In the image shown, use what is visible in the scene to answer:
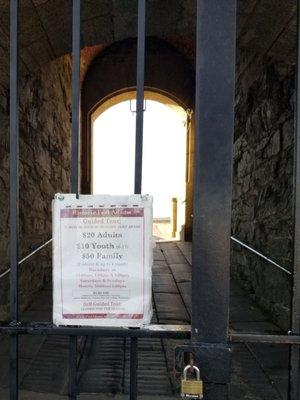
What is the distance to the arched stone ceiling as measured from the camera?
193 centimetres

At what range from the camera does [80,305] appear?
1.09 meters

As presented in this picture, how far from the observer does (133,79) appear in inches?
292

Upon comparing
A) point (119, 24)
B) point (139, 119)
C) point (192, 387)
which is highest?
point (119, 24)

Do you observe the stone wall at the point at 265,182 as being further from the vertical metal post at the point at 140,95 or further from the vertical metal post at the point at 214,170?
the vertical metal post at the point at 140,95

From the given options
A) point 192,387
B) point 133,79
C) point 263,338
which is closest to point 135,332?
point 192,387

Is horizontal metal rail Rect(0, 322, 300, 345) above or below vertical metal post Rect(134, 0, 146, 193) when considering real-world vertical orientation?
below

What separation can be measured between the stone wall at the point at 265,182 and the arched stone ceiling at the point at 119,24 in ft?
1.65

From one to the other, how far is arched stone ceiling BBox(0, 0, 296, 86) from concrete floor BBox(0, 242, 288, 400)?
5.37 feet

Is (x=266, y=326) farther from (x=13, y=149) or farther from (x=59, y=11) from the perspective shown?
(x=59, y=11)

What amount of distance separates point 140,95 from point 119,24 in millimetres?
1442

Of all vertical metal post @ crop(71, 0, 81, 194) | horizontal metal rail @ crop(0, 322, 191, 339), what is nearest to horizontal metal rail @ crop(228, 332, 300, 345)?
horizontal metal rail @ crop(0, 322, 191, 339)

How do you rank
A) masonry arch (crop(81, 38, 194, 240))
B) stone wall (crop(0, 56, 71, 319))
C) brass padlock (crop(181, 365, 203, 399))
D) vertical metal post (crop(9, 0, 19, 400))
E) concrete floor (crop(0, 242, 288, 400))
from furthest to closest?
masonry arch (crop(81, 38, 194, 240)) → stone wall (crop(0, 56, 71, 319)) → concrete floor (crop(0, 242, 288, 400)) → vertical metal post (crop(9, 0, 19, 400)) → brass padlock (crop(181, 365, 203, 399))

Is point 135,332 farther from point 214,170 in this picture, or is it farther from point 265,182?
point 265,182

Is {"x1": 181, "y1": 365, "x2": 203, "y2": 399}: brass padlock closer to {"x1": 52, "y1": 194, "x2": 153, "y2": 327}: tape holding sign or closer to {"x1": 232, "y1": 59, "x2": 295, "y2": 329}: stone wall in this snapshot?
{"x1": 52, "y1": 194, "x2": 153, "y2": 327}: tape holding sign
